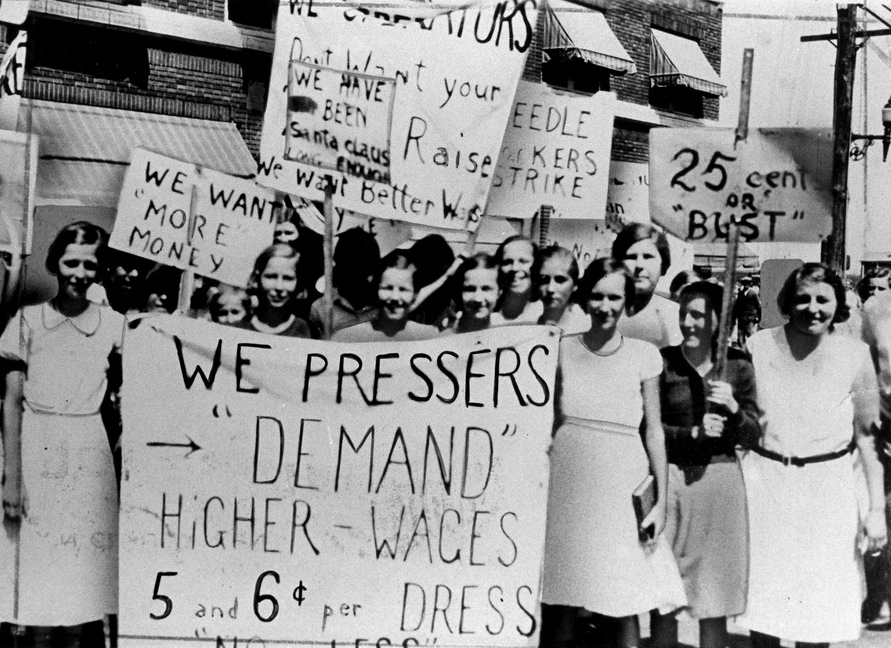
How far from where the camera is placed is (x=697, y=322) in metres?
4.34

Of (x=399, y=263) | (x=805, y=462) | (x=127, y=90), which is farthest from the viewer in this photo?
(x=805, y=462)

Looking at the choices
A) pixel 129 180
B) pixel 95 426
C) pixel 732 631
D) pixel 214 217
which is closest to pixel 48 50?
pixel 129 180

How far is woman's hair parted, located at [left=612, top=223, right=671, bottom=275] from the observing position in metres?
4.31

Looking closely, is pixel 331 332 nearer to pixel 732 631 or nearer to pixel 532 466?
pixel 532 466

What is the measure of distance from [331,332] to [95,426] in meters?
1.06

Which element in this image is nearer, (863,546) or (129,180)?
(129,180)

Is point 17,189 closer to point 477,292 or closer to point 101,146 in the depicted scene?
point 101,146

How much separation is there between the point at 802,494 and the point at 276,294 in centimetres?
241

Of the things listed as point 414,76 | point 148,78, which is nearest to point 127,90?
point 148,78

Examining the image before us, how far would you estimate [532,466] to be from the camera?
14.1ft

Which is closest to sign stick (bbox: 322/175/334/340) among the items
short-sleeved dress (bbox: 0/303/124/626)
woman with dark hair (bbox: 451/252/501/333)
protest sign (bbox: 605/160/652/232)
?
woman with dark hair (bbox: 451/252/501/333)

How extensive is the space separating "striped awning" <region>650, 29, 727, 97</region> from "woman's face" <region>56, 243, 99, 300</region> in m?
2.50

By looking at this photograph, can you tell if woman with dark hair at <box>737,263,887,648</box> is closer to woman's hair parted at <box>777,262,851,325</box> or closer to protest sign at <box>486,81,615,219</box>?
woman's hair parted at <box>777,262,851,325</box>

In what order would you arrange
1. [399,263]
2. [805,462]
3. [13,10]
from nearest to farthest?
[13,10], [399,263], [805,462]
